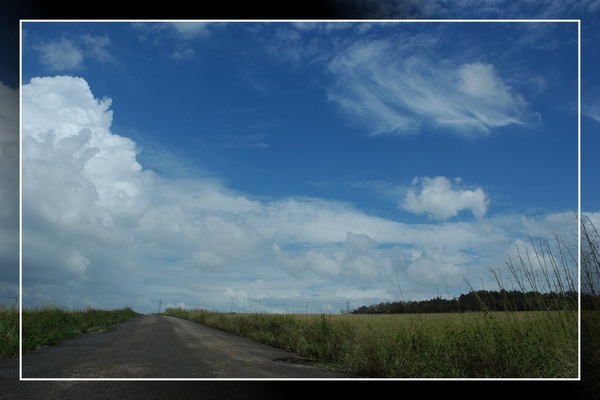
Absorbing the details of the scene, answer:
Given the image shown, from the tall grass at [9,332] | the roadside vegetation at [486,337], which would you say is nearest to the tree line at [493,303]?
the roadside vegetation at [486,337]

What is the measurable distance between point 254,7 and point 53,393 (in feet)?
15.2

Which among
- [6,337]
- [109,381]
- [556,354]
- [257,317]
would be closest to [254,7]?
[109,381]

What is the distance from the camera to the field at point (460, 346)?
578cm

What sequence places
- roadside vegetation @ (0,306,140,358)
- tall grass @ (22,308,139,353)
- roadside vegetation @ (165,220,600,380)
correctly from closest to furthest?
1. roadside vegetation @ (165,220,600,380)
2. roadside vegetation @ (0,306,140,358)
3. tall grass @ (22,308,139,353)

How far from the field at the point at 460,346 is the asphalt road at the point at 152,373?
1.72ft

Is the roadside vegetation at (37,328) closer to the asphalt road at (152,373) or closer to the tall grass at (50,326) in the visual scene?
the tall grass at (50,326)

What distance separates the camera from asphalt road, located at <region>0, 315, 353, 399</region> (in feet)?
18.3

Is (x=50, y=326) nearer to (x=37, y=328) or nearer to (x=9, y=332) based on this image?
(x=37, y=328)

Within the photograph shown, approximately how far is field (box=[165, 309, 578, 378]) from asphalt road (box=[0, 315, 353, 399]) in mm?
524

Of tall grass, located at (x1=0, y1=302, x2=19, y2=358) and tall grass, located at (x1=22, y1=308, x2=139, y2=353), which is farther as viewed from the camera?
tall grass, located at (x1=22, y1=308, x2=139, y2=353)

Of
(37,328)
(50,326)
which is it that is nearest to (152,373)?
(37,328)

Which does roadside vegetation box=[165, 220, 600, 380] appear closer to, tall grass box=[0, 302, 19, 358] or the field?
the field

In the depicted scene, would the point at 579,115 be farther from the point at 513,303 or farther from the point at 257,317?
the point at 257,317

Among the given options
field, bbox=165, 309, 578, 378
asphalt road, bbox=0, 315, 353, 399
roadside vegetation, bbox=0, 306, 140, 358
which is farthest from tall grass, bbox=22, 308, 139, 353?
field, bbox=165, 309, 578, 378
